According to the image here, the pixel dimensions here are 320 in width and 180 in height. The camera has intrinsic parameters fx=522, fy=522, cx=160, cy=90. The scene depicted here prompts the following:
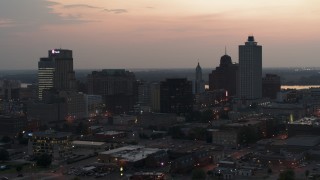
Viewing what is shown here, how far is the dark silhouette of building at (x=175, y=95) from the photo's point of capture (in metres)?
46.3

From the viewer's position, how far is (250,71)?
62312 mm

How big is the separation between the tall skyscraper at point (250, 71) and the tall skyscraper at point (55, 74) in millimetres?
20217

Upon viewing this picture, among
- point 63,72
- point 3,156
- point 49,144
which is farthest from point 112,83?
point 3,156

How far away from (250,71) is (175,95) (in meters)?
18.6

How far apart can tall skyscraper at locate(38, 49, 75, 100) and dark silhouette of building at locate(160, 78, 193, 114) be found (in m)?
17.4

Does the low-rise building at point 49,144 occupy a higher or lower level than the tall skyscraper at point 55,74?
lower

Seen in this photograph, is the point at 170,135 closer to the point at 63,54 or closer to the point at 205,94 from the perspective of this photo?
the point at 205,94

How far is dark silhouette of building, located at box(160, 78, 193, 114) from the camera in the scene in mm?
46312

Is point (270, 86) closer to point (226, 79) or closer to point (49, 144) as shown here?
point (226, 79)

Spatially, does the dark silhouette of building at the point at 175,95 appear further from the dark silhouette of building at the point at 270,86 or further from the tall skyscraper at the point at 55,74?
the dark silhouette of building at the point at 270,86

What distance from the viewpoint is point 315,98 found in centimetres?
5434

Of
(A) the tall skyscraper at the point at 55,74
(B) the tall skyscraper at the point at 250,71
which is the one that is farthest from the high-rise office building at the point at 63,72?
(B) the tall skyscraper at the point at 250,71

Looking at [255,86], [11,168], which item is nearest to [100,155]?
[11,168]

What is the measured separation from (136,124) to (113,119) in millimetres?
2715
